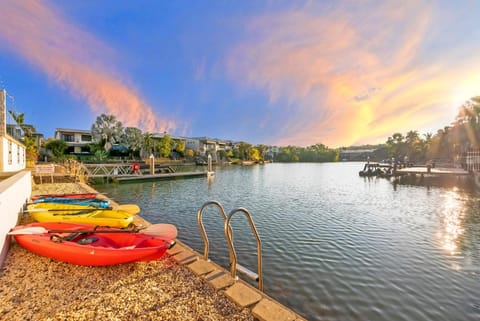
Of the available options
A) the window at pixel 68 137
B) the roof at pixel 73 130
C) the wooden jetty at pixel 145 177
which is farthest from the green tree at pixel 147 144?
the wooden jetty at pixel 145 177

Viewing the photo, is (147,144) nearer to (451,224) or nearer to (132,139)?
(132,139)

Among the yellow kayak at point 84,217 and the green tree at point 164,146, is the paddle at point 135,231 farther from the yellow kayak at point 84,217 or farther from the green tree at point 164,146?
the green tree at point 164,146

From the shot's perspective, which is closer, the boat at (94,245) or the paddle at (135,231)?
the boat at (94,245)

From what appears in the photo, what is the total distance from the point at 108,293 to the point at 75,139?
1689 inches

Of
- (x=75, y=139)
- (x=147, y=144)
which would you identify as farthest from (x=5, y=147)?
(x=75, y=139)

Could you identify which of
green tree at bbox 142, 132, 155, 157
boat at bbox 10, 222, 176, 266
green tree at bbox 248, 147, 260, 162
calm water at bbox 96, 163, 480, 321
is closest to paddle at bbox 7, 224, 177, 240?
boat at bbox 10, 222, 176, 266

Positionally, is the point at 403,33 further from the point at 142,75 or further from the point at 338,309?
the point at 142,75

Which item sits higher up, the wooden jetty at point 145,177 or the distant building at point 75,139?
the distant building at point 75,139

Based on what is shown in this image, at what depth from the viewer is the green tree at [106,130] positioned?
107 feet

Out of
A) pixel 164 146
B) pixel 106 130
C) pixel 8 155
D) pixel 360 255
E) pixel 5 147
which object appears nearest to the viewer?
pixel 360 255

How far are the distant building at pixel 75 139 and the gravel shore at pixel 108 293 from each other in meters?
39.2

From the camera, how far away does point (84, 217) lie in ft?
14.6

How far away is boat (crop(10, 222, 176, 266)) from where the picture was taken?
9.08 feet

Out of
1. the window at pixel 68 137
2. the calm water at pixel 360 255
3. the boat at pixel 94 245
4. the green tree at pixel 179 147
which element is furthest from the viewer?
the green tree at pixel 179 147
